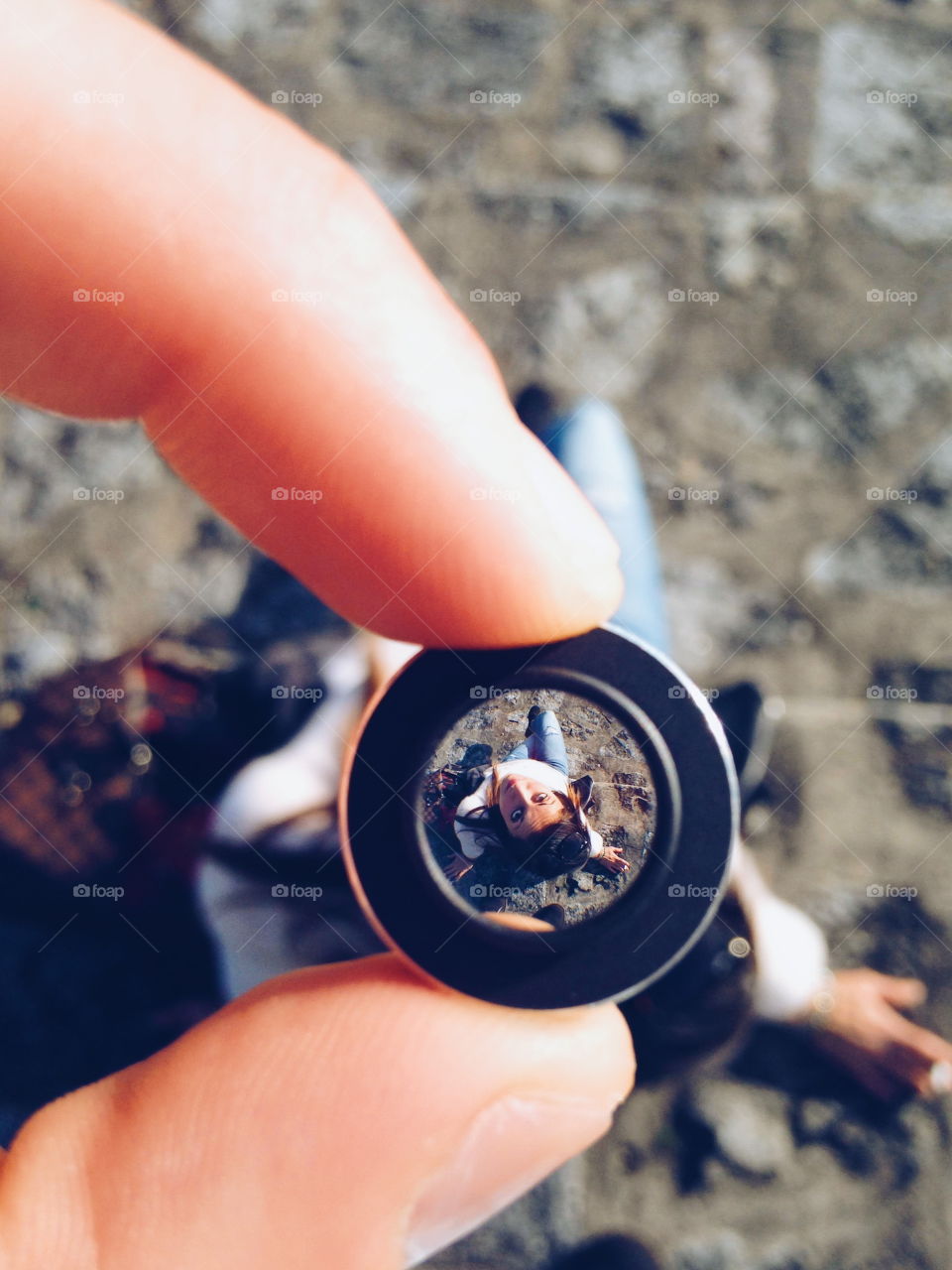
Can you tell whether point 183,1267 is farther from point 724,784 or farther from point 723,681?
point 723,681

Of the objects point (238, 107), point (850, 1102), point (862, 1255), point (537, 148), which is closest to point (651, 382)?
point (537, 148)
